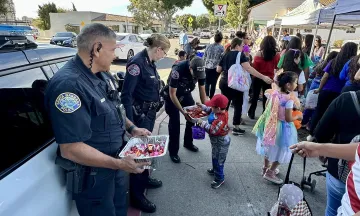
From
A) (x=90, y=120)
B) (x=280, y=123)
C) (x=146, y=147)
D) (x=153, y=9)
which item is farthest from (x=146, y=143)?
(x=153, y=9)

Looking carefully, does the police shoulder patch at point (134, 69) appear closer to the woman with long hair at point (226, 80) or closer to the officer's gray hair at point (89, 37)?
the officer's gray hair at point (89, 37)

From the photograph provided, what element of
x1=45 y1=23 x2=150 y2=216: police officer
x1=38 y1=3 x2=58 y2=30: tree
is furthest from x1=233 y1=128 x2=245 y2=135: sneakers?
x1=38 y1=3 x2=58 y2=30: tree

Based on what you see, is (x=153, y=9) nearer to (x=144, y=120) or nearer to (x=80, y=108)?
(x=144, y=120)

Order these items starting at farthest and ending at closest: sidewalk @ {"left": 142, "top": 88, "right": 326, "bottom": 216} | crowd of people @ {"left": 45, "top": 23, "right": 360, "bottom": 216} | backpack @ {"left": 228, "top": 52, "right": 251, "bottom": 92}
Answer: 1. backpack @ {"left": 228, "top": 52, "right": 251, "bottom": 92}
2. sidewalk @ {"left": 142, "top": 88, "right": 326, "bottom": 216}
3. crowd of people @ {"left": 45, "top": 23, "right": 360, "bottom": 216}

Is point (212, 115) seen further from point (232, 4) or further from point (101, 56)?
point (232, 4)

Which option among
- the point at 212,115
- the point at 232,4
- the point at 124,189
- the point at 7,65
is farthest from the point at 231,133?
the point at 232,4

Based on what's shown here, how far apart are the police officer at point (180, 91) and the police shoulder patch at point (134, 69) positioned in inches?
28.2

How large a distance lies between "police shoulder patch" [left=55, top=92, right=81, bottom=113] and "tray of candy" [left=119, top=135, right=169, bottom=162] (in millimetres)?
482

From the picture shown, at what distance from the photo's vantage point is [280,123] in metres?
3.03

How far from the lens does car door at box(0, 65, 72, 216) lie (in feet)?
3.71

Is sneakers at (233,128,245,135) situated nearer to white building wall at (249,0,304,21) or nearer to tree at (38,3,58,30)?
white building wall at (249,0,304,21)

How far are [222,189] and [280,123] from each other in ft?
3.71

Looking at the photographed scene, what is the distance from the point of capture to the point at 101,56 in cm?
156

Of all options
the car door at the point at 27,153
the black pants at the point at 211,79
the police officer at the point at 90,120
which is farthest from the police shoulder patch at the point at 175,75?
the black pants at the point at 211,79
